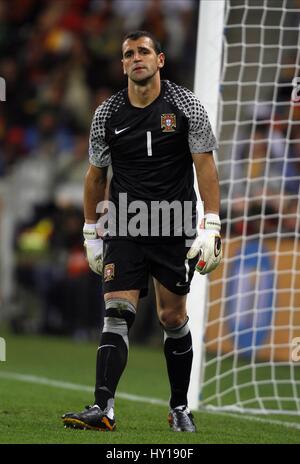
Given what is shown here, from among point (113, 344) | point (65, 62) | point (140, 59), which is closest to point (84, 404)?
point (113, 344)

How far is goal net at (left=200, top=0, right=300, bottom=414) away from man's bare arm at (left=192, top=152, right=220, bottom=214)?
3.18 m

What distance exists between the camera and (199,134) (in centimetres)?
589

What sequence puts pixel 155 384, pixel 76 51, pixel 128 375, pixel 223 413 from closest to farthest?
1. pixel 223 413
2. pixel 155 384
3. pixel 128 375
4. pixel 76 51

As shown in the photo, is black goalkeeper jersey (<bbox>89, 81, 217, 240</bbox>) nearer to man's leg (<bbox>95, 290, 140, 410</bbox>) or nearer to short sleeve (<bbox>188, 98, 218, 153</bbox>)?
short sleeve (<bbox>188, 98, 218, 153</bbox>)

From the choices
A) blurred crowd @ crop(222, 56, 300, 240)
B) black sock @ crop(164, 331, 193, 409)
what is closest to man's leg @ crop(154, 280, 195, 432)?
black sock @ crop(164, 331, 193, 409)

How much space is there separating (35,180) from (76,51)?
84.4 inches

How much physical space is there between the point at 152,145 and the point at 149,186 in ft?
0.73

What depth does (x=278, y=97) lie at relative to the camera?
9.77 metres

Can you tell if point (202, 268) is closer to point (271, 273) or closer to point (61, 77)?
point (271, 273)

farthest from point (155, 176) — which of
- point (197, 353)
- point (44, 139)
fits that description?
point (44, 139)

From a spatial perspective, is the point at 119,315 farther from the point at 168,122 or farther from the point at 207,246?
the point at 168,122

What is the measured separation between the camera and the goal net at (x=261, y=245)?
9383 mm

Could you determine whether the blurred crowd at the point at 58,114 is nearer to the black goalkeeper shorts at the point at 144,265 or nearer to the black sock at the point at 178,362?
the black sock at the point at 178,362

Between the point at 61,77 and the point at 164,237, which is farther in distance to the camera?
the point at 61,77
